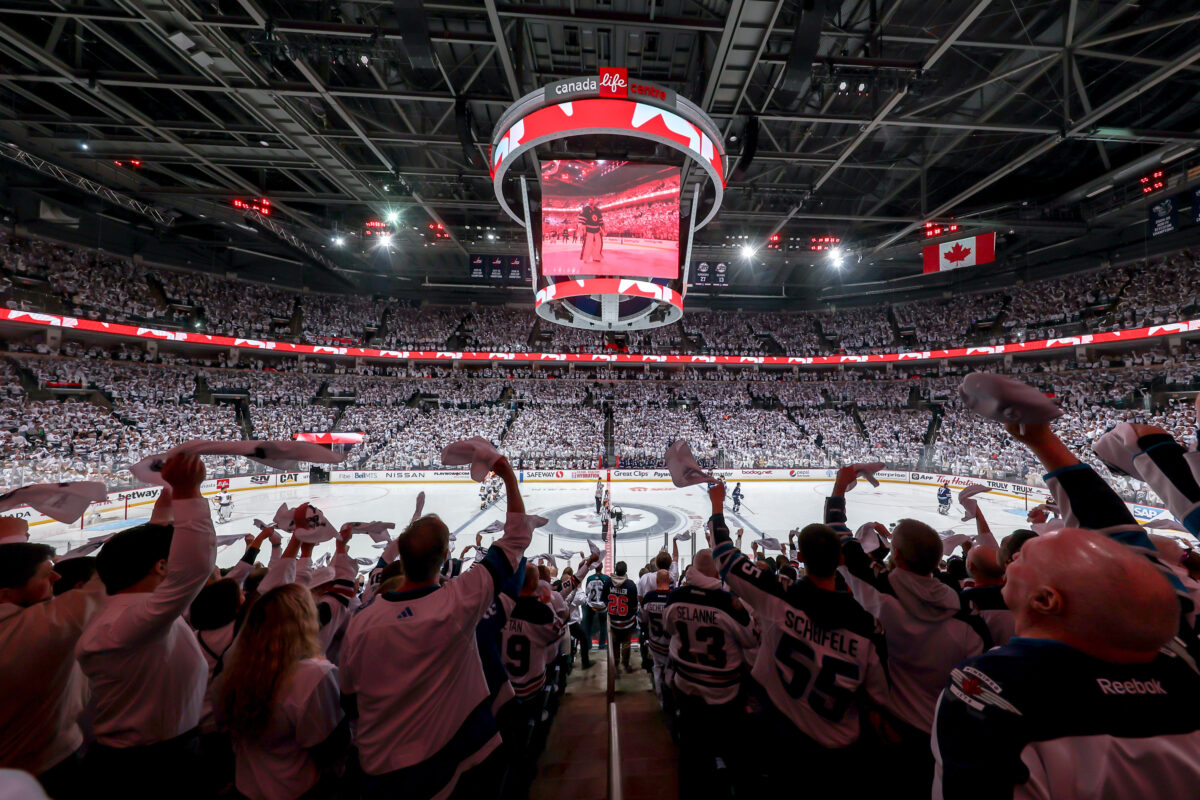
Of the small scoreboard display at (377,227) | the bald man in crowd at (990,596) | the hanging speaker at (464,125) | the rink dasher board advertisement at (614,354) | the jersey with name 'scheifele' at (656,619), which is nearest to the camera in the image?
the bald man in crowd at (990,596)

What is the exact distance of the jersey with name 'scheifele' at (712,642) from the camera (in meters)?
3.42

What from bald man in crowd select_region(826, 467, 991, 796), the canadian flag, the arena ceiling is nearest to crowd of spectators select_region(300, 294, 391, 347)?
the arena ceiling

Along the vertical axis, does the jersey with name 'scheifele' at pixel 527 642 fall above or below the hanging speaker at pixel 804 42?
below

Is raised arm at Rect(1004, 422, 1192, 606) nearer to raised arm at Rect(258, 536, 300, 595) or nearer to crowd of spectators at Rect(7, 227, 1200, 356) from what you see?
raised arm at Rect(258, 536, 300, 595)

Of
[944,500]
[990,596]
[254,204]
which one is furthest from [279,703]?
[254,204]

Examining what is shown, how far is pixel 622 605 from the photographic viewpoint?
6000 millimetres

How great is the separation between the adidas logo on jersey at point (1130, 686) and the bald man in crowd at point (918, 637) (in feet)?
4.91

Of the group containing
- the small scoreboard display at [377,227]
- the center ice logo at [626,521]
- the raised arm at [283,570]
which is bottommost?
the center ice logo at [626,521]

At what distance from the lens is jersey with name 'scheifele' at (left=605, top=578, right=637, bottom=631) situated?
5.98 m

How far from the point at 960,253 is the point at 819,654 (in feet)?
78.7

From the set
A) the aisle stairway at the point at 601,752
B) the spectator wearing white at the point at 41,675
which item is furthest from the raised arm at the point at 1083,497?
the spectator wearing white at the point at 41,675

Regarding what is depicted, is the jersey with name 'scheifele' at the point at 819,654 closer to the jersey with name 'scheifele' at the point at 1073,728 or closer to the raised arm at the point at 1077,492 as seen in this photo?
the raised arm at the point at 1077,492

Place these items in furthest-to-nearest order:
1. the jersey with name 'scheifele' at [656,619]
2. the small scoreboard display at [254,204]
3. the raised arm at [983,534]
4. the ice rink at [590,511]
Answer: the small scoreboard display at [254,204] < the ice rink at [590,511] < the jersey with name 'scheifele' at [656,619] < the raised arm at [983,534]

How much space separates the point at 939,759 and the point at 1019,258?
40.2 meters
